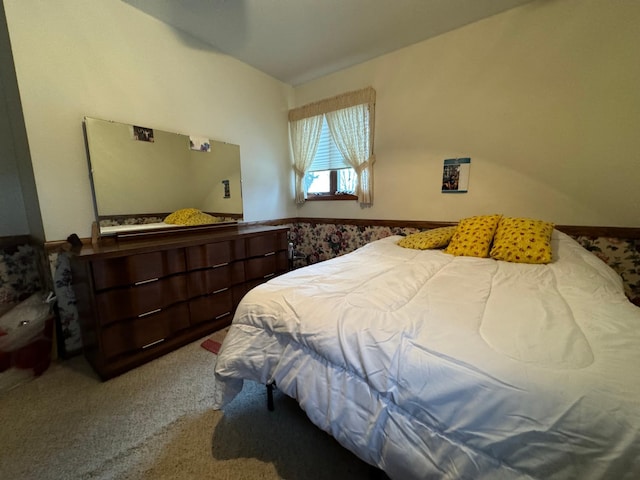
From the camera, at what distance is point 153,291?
1699 millimetres

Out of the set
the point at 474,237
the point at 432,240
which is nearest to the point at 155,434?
the point at 432,240

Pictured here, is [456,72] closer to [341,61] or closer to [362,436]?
[341,61]

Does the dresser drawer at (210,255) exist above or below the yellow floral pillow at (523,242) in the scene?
below

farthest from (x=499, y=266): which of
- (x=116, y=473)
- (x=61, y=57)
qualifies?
(x=61, y=57)

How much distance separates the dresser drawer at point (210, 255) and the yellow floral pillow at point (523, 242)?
1.99 m

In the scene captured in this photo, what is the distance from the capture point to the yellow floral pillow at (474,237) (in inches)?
68.0

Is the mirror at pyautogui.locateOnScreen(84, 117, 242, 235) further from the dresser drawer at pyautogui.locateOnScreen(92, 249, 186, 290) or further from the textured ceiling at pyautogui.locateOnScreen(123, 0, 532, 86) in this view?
the textured ceiling at pyautogui.locateOnScreen(123, 0, 532, 86)

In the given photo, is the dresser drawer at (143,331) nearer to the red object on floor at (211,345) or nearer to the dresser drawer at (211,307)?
the dresser drawer at (211,307)

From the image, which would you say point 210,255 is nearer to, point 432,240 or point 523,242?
point 432,240

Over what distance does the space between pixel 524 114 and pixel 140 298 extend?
315cm

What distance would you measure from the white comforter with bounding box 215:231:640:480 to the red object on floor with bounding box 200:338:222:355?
80 centimetres

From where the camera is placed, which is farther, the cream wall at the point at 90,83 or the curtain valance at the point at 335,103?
the curtain valance at the point at 335,103

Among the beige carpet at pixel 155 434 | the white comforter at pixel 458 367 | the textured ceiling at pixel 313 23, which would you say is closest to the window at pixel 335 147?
the textured ceiling at pixel 313 23

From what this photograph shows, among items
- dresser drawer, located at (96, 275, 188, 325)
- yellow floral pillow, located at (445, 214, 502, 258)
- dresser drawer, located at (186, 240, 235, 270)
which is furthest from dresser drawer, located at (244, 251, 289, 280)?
yellow floral pillow, located at (445, 214, 502, 258)
